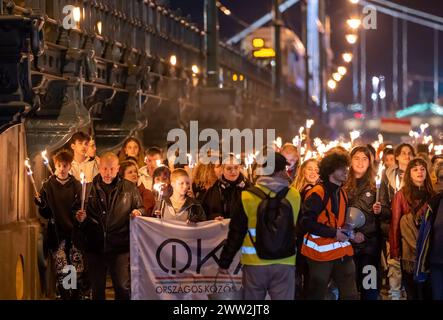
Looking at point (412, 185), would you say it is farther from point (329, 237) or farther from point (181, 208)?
point (181, 208)

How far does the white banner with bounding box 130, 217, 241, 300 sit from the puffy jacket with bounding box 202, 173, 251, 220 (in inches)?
36.3

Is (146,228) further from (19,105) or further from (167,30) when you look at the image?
(167,30)

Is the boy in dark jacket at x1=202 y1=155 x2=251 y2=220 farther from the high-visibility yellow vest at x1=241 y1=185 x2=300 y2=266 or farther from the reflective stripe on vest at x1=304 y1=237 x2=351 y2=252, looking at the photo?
the high-visibility yellow vest at x1=241 y1=185 x2=300 y2=266

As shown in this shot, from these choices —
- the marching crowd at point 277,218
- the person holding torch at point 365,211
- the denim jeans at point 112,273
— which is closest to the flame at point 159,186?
the marching crowd at point 277,218

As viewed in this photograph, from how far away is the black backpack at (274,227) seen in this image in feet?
34.6

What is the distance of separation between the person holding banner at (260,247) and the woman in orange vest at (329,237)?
80cm

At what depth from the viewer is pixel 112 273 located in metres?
12.6

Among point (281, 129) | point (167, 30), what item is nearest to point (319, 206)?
point (167, 30)

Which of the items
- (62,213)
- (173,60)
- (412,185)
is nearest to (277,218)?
(412,185)

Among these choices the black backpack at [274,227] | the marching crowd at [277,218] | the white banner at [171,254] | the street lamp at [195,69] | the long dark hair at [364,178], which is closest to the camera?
the black backpack at [274,227]

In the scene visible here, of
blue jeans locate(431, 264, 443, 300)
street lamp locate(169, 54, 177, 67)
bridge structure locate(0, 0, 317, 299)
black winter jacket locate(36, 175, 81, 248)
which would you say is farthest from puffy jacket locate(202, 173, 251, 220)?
street lamp locate(169, 54, 177, 67)

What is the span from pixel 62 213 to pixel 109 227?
1.45m

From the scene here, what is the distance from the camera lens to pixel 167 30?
25203 millimetres

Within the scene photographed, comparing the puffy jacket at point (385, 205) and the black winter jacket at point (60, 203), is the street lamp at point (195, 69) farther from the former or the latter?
the puffy jacket at point (385, 205)
